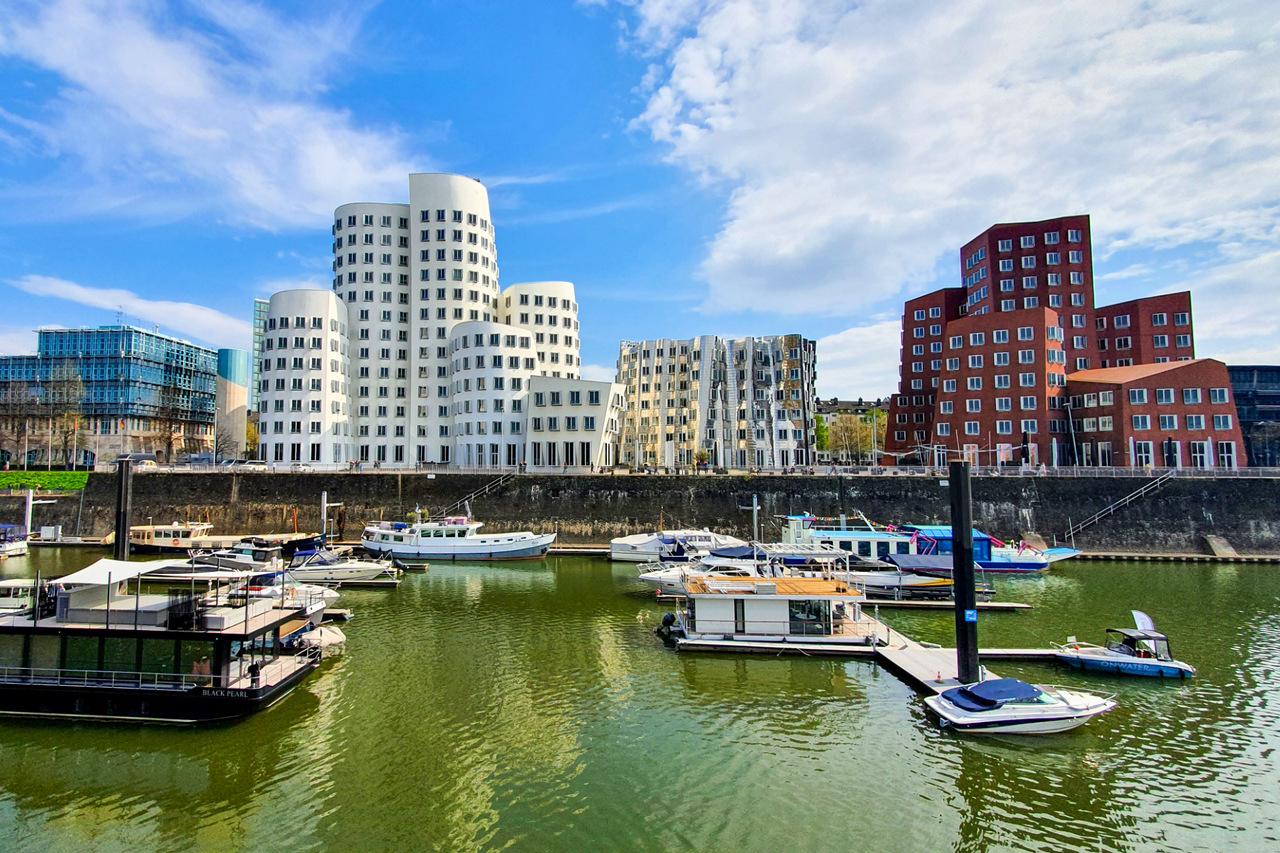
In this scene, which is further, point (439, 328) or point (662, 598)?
point (439, 328)

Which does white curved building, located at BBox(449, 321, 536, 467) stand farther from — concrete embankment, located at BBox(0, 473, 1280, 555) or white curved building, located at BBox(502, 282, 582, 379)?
concrete embankment, located at BBox(0, 473, 1280, 555)

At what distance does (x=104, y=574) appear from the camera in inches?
966

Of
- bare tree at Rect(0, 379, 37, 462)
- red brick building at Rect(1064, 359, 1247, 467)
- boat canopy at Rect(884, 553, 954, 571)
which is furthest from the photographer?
bare tree at Rect(0, 379, 37, 462)

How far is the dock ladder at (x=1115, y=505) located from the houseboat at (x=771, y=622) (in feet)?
133

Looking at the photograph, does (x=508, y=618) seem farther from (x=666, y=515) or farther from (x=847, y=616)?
(x=666, y=515)

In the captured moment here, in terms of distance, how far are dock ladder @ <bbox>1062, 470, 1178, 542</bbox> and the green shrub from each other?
102561 millimetres

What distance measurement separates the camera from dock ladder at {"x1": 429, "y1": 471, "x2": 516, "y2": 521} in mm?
70250

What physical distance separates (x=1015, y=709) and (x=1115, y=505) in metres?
51.0

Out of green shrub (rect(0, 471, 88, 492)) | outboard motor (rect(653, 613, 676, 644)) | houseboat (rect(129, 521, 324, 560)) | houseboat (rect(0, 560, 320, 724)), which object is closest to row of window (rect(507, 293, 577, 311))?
houseboat (rect(129, 521, 324, 560))

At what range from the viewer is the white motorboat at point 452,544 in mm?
57906

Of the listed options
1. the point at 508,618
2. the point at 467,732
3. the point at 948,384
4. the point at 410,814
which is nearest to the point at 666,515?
the point at 508,618

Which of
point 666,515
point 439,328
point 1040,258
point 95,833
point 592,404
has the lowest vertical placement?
point 95,833

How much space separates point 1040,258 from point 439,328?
85.8m

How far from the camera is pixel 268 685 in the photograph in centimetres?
2359
